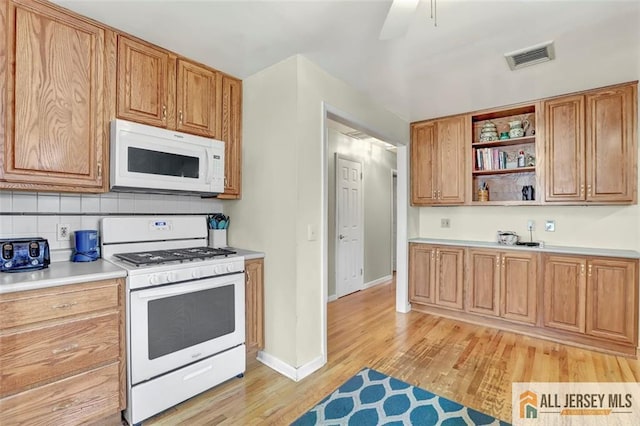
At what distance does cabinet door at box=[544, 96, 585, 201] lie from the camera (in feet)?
9.63

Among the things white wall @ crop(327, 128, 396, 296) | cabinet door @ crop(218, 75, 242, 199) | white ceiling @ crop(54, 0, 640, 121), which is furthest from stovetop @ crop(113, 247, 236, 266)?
white wall @ crop(327, 128, 396, 296)

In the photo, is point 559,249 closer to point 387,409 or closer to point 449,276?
point 449,276

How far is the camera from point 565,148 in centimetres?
302


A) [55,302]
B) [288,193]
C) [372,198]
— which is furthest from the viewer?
[372,198]

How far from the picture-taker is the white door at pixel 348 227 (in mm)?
4508

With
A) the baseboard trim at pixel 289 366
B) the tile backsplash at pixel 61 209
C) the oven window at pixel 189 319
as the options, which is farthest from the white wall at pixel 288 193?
the tile backsplash at pixel 61 209

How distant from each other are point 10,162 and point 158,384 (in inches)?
58.7

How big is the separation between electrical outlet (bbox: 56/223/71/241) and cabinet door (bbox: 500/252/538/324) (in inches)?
150

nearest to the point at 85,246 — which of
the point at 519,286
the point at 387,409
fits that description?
the point at 387,409

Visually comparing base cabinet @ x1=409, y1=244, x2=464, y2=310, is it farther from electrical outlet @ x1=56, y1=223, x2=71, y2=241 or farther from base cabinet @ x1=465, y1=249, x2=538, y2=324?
electrical outlet @ x1=56, y1=223, x2=71, y2=241

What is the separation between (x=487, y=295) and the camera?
3342mm

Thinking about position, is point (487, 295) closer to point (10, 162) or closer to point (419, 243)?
point (419, 243)

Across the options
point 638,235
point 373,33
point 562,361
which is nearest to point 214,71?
point 373,33

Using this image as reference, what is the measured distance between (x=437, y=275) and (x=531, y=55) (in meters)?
2.36
